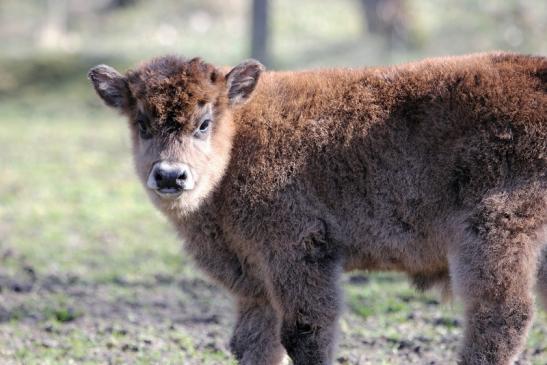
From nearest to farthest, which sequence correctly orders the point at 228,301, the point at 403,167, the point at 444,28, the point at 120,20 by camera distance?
the point at 403,167 < the point at 228,301 < the point at 444,28 < the point at 120,20

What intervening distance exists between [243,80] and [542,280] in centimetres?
278

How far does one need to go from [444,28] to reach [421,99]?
65.5 feet

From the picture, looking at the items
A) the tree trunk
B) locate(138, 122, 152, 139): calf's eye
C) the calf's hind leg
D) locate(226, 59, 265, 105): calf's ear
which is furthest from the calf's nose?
the tree trunk

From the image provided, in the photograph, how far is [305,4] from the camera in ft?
102

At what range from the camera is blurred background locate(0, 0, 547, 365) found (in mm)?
8758

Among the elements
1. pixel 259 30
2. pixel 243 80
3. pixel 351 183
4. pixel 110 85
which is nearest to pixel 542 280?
pixel 351 183

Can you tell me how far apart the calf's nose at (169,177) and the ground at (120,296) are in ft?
6.24

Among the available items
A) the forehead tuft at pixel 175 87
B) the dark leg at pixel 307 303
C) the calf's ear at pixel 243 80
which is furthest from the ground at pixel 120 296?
the forehead tuft at pixel 175 87

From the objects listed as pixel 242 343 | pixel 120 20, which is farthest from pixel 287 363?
pixel 120 20

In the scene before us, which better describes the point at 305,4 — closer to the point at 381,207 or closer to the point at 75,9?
the point at 75,9

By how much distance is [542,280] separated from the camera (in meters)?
6.87

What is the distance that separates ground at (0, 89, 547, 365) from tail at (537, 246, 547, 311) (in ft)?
2.40

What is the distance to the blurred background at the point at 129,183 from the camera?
8.76m

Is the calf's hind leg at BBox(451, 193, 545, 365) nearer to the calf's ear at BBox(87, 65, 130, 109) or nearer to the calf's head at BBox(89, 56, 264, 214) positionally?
the calf's head at BBox(89, 56, 264, 214)
